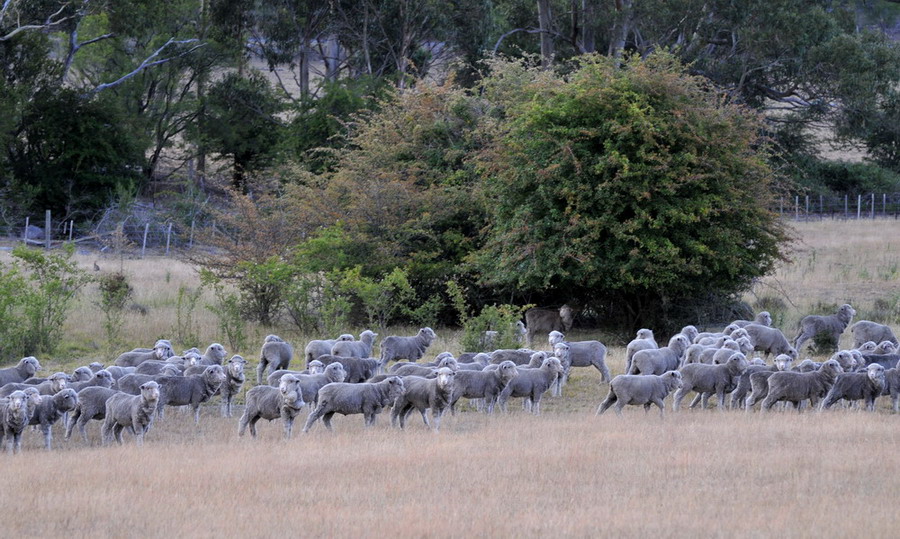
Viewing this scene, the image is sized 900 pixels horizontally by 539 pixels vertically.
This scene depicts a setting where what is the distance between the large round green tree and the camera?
93.5ft

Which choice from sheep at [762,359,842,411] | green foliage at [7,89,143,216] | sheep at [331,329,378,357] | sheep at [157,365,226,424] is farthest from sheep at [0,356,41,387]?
green foliage at [7,89,143,216]

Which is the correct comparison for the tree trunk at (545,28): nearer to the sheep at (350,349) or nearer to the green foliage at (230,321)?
the green foliage at (230,321)

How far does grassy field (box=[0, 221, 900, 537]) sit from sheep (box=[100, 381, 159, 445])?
287 mm

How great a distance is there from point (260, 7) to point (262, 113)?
653 centimetres

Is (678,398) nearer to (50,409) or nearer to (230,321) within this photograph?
(50,409)

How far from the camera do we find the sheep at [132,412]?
1616cm

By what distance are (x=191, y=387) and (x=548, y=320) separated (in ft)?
49.6

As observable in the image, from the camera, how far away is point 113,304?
29844mm

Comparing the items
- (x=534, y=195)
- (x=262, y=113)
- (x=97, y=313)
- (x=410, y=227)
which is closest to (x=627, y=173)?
(x=534, y=195)

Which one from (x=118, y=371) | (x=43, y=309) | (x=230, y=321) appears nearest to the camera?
(x=118, y=371)

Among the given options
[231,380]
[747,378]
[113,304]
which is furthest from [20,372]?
[747,378]

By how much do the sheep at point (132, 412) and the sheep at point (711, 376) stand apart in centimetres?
842

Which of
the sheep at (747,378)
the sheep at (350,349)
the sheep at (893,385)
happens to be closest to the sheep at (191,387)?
the sheep at (350,349)

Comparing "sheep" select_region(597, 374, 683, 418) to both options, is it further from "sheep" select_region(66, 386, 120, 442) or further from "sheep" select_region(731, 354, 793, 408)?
"sheep" select_region(66, 386, 120, 442)
